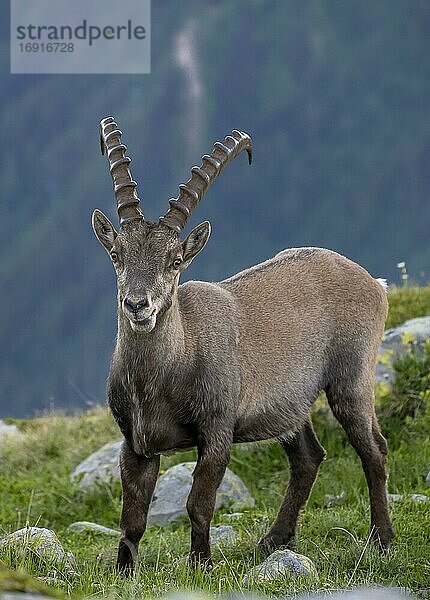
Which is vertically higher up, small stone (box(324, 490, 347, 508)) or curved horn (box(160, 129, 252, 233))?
curved horn (box(160, 129, 252, 233))

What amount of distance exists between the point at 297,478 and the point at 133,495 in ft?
5.67

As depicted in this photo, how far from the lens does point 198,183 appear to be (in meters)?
6.95

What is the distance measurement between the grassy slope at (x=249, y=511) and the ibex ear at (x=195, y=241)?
6.66ft

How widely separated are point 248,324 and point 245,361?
32 centimetres

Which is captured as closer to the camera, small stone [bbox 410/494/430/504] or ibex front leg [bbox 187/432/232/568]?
ibex front leg [bbox 187/432/232/568]

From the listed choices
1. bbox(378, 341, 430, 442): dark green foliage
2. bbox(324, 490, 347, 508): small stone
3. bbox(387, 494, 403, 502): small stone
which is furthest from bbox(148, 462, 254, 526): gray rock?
bbox(378, 341, 430, 442): dark green foliage

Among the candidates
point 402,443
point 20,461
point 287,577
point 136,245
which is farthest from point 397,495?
point 20,461

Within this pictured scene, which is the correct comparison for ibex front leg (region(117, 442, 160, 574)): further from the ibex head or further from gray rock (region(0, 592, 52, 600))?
gray rock (region(0, 592, 52, 600))

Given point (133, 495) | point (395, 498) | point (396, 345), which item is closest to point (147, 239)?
point (133, 495)

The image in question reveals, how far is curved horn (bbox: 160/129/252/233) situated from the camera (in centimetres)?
676

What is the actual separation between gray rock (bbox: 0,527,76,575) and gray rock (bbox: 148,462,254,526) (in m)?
3.03

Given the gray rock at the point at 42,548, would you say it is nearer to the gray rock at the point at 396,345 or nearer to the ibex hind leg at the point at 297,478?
the ibex hind leg at the point at 297,478

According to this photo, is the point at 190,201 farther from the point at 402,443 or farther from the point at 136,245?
the point at 402,443

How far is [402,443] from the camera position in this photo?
10.9 m
